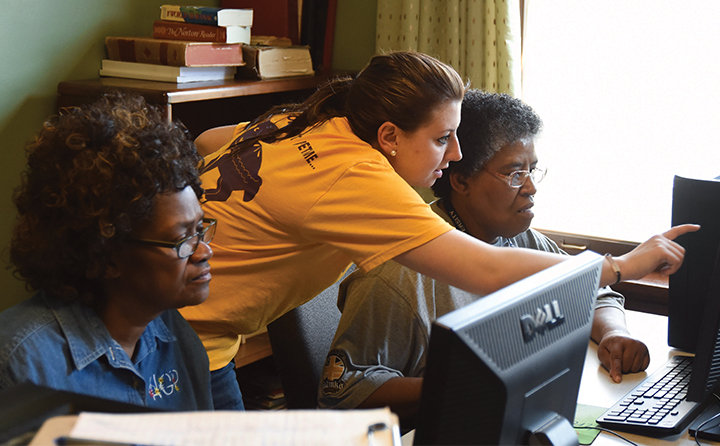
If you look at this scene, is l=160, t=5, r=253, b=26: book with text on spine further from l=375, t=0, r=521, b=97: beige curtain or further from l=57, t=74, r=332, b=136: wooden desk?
l=375, t=0, r=521, b=97: beige curtain

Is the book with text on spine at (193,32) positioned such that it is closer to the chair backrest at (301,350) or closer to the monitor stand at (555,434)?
the chair backrest at (301,350)

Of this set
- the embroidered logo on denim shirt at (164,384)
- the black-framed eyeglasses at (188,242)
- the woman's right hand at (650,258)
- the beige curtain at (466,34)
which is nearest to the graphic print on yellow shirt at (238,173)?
the black-framed eyeglasses at (188,242)

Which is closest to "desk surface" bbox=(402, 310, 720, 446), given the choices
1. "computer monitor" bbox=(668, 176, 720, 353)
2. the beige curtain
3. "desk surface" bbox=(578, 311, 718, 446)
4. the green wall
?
"desk surface" bbox=(578, 311, 718, 446)

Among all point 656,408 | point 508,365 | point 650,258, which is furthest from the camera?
point 656,408

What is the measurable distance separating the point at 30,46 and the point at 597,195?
1823 mm

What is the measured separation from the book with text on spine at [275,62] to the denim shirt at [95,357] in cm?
113

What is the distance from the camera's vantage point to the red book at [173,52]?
6.27ft

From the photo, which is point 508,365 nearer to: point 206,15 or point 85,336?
point 85,336

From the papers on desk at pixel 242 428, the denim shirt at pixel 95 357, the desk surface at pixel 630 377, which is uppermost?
the papers on desk at pixel 242 428

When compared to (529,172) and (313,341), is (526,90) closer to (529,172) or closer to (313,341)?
(529,172)

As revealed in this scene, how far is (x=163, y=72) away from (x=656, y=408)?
1.50 meters

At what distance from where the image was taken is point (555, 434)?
77 cm

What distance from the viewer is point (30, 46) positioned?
6.21 feet

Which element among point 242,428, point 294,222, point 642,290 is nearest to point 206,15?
point 294,222
